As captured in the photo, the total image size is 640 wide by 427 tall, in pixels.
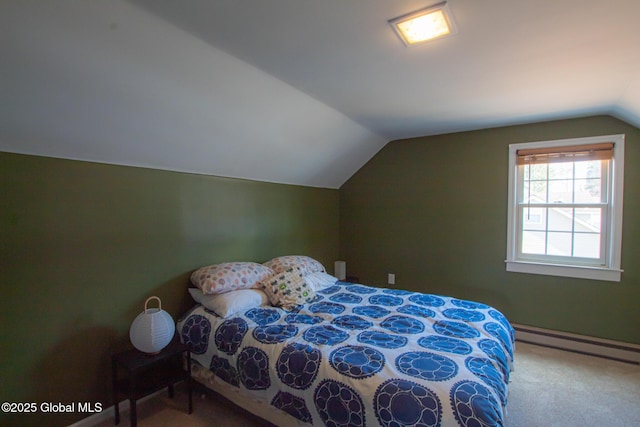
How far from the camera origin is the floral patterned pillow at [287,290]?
2596 mm

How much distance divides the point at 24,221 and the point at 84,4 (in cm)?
127

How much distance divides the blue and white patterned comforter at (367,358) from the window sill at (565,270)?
1184 mm

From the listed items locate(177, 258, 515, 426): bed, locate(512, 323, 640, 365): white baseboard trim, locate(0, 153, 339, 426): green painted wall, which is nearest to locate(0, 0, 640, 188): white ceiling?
locate(0, 153, 339, 426): green painted wall

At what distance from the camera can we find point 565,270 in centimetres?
315

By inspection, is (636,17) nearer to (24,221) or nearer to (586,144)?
(586,144)

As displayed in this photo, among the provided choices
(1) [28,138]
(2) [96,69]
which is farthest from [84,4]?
(1) [28,138]

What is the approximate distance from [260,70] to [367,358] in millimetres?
1925

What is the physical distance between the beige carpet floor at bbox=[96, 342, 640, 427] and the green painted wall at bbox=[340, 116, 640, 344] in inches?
22.8

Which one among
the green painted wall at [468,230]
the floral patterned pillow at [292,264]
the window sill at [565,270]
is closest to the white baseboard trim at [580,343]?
the green painted wall at [468,230]

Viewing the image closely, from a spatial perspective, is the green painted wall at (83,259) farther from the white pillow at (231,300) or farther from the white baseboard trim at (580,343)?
the white baseboard trim at (580,343)

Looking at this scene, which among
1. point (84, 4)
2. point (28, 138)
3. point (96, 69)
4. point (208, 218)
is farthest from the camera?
point (208, 218)

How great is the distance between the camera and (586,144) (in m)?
3.04

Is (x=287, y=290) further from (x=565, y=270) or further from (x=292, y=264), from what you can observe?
(x=565, y=270)

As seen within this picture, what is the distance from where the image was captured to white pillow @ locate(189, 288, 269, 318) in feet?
7.63
